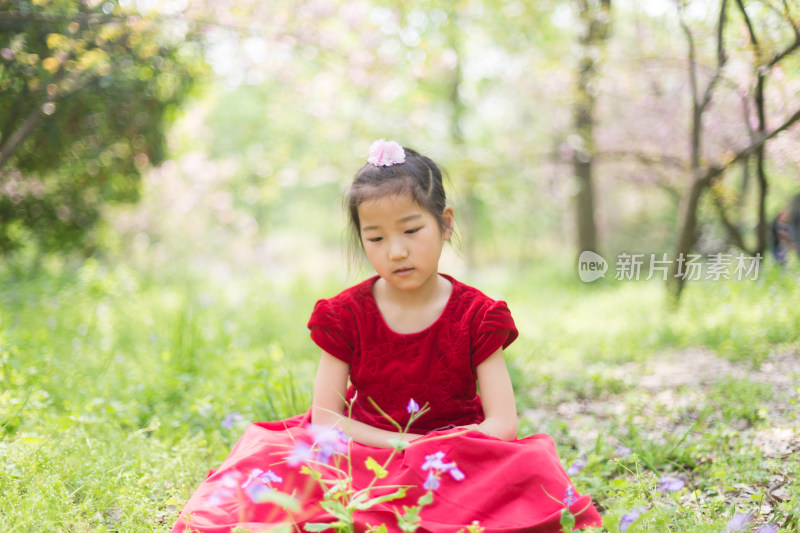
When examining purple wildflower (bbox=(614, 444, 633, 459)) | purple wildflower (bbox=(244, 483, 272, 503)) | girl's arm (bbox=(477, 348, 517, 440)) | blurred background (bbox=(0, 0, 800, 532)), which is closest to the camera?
purple wildflower (bbox=(244, 483, 272, 503))

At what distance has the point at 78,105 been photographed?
4.93 metres

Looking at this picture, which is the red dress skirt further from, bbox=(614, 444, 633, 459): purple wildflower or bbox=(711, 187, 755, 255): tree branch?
bbox=(711, 187, 755, 255): tree branch

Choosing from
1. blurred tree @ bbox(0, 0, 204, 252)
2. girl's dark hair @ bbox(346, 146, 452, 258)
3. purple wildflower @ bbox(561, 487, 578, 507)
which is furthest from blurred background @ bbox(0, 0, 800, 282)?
purple wildflower @ bbox(561, 487, 578, 507)

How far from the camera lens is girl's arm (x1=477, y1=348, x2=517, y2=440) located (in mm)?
1947

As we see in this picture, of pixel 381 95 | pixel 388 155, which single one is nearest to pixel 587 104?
pixel 381 95

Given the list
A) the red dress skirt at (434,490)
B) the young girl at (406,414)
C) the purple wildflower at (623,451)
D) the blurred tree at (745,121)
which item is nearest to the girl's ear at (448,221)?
the young girl at (406,414)

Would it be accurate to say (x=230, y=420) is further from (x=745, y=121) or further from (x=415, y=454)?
(x=745, y=121)

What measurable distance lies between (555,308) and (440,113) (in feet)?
34.0

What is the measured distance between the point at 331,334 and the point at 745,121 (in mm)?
3768

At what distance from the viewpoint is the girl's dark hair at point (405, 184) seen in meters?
1.98

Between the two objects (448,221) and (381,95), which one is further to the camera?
(381,95)

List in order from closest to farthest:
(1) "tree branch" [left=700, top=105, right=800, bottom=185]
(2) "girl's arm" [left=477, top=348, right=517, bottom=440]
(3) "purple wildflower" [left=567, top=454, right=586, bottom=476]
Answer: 1. (2) "girl's arm" [left=477, top=348, right=517, bottom=440]
2. (3) "purple wildflower" [left=567, top=454, right=586, bottom=476]
3. (1) "tree branch" [left=700, top=105, right=800, bottom=185]

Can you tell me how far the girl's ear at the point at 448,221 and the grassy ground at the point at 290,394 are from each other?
0.96m

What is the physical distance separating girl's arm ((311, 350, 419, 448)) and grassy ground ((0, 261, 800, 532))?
0.57 meters
